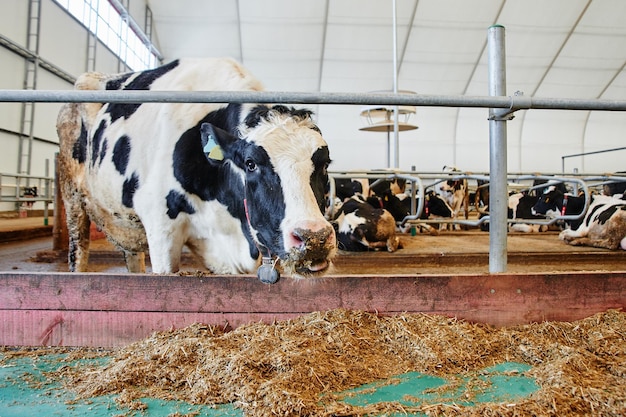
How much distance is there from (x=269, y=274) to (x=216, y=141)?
79 cm

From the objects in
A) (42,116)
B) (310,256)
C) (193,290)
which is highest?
(42,116)

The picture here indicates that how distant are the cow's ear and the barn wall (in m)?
11.1

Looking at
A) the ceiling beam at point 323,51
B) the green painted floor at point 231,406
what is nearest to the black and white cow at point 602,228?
the green painted floor at point 231,406

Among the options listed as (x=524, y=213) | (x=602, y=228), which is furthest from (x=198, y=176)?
(x=524, y=213)

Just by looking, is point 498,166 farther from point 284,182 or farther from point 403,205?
point 403,205

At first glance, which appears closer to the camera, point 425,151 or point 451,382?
point 451,382

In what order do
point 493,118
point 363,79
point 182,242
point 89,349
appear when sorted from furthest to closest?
point 363,79 → point 182,242 → point 493,118 → point 89,349

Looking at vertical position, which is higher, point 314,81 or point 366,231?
point 314,81

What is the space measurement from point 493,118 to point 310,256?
123 cm

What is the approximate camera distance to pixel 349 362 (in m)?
1.89

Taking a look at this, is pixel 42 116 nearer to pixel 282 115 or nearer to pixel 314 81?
pixel 314 81

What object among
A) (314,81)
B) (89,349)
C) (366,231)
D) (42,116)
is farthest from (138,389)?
(314,81)

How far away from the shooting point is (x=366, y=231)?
20.9ft

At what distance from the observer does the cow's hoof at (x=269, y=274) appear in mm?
2135
